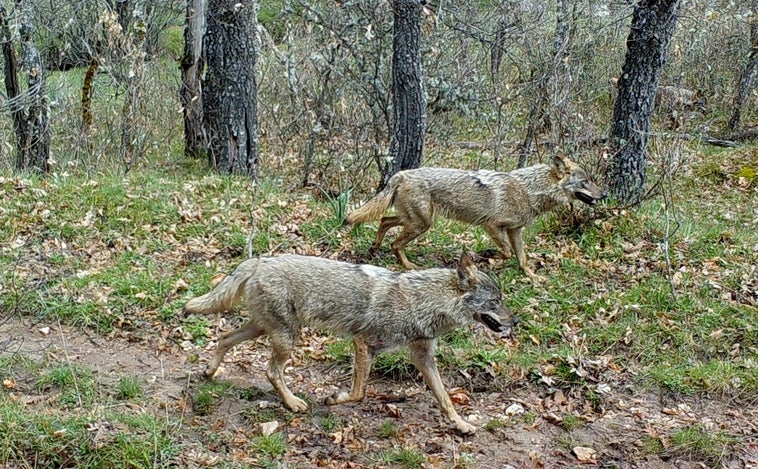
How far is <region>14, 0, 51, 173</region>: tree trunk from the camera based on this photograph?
12.3 m

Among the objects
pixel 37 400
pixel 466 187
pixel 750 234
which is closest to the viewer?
pixel 37 400

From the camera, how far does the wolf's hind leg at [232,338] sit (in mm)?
6355

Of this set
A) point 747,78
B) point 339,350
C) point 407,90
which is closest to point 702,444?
point 339,350

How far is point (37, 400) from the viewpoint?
5.84 meters

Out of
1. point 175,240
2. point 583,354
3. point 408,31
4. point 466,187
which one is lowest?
point 583,354

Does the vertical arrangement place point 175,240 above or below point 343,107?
below

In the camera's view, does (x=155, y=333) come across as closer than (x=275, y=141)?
Yes

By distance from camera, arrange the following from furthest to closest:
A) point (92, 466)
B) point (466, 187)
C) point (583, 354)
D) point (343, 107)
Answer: point (343, 107), point (466, 187), point (583, 354), point (92, 466)

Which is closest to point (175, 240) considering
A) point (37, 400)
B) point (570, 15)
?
point (37, 400)

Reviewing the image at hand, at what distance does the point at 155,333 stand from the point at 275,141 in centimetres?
724

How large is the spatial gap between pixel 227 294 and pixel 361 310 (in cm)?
113

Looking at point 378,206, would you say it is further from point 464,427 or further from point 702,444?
point 702,444

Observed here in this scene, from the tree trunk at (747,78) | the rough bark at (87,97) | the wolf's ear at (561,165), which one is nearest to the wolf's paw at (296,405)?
the wolf's ear at (561,165)

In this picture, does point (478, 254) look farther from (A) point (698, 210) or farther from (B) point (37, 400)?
(B) point (37, 400)
